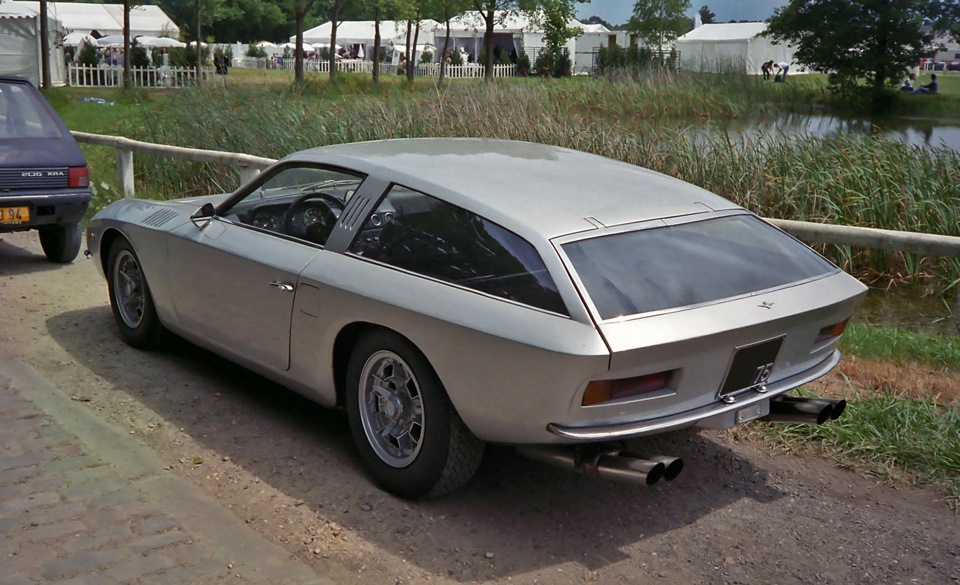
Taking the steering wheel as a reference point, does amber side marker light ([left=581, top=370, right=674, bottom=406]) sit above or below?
below

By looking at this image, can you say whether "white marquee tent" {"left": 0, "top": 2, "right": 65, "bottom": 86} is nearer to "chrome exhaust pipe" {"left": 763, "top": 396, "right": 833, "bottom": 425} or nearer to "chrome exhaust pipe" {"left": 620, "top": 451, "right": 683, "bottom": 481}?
"chrome exhaust pipe" {"left": 763, "top": 396, "right": 833, "bottom": 425}

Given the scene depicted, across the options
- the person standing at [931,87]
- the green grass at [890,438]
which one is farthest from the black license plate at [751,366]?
the person standing at [931,87]

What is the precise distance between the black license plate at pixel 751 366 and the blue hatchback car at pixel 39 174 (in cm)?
634

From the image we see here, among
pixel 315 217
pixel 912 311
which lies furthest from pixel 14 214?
pixel 912 311

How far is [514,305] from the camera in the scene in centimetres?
387

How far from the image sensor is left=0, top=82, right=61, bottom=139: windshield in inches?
335

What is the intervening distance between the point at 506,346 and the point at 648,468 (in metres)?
0.69

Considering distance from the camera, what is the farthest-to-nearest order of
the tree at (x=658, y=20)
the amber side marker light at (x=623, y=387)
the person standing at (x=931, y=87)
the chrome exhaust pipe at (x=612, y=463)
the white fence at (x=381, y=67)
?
the tree at (x=658, y=20)
the white fence at (x=381, y=67)
the person standing at (x=931, y=87)
the chrome exhaust pipe at (x=612, y=463)
the amber side marker light at (x=623, y=387)

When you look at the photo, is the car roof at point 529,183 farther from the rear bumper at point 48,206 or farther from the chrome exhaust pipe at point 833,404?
the rear bumper at point 48,206

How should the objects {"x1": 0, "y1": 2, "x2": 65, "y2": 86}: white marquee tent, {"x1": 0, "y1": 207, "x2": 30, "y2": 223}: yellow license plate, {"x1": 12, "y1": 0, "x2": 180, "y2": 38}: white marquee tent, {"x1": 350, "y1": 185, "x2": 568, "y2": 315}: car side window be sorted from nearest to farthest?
{"x1": 350, "y1": 185, "x2": 568, "y2": 315}: car side window
{"x1": 0, "y1": 207, "x2": 30, "y2": 223}: yellow license plate
{"x1": 0, "y1": 2, "x2": 65, "y2": 86}: white marquee tent
{"x1": 12, "y1": 0, "x2": 180, "y2": 38}: white marquee tent

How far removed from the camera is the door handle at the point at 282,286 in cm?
478

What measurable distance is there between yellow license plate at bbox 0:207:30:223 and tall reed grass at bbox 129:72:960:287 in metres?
3.87

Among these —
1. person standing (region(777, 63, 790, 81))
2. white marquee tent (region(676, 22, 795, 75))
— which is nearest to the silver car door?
white marquee tent (region(676, 22, 795, 75))

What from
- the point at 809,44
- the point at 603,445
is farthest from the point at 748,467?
the point at 809,44
